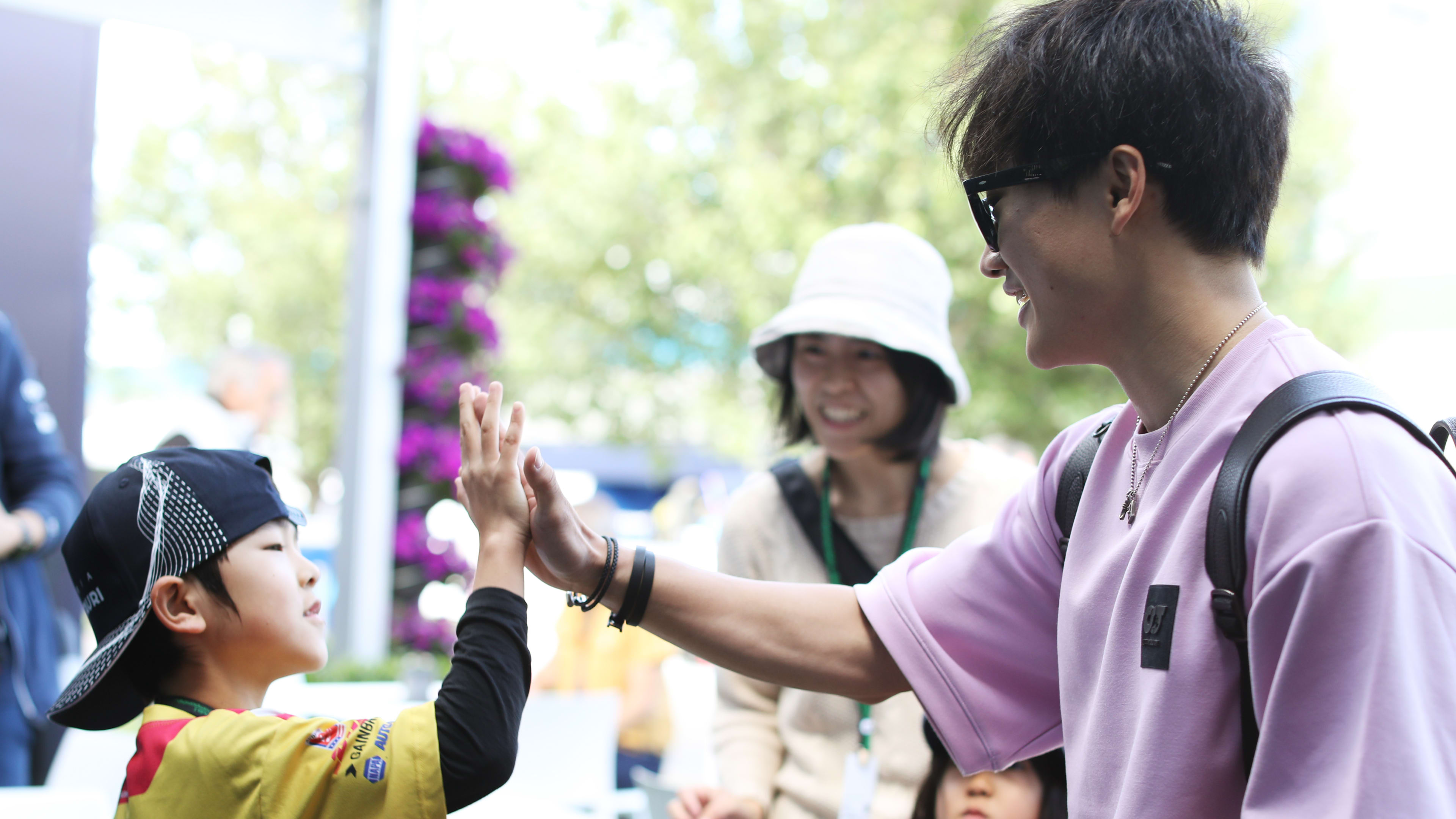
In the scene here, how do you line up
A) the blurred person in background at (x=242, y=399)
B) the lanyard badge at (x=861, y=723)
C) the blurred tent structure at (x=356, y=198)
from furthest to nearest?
the blurred tent structure at (x=356, y=198), the blurred person in background at (x=242, y=399), the lanyard badge at (x=861, y=723)

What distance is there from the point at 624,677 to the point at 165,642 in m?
3.55

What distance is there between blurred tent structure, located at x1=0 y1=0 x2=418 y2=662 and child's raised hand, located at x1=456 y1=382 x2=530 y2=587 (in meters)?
4.73

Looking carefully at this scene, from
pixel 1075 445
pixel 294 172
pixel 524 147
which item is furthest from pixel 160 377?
pixel 1075 445

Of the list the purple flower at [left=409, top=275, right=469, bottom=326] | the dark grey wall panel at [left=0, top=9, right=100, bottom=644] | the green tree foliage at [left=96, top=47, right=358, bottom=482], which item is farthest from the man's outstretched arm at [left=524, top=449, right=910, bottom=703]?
the green tree foliage at [left=96, top=47, right=358, bottom=482]

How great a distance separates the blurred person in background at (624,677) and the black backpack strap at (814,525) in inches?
97.2

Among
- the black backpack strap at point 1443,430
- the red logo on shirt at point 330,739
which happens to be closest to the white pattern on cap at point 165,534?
the red logo on shirt at point 330,739

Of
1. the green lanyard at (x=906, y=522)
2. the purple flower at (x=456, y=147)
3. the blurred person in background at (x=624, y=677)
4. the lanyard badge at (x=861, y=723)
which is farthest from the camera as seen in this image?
the purple flower at (x=456, y=147)

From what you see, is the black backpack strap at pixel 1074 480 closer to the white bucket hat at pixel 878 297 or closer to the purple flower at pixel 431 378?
the white bucket hat at pixel 878 297

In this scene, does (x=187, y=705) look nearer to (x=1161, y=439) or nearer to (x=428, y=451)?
(x=1161, y=439)

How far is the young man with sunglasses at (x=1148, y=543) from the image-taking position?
38.9 inches

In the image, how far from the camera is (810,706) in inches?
93.4

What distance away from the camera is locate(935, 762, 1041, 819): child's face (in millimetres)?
2256

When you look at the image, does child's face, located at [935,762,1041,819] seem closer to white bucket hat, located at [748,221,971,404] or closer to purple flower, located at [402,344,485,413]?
white bucket hat, located at [748,221,971,404]

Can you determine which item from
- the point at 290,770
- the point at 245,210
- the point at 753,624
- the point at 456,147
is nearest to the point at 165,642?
the point at 290,770
